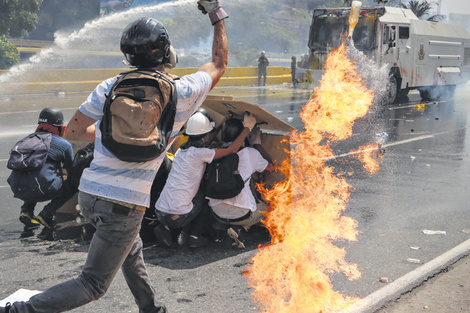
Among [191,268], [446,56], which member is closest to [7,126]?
[191,268]

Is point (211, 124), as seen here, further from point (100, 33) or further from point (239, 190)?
point (100, 33)

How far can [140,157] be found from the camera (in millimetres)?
2713

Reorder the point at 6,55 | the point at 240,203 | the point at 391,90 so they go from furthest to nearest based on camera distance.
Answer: the point at 6,55 < the point at 391,90 < the point at 240,203

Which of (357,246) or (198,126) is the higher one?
(198,126)

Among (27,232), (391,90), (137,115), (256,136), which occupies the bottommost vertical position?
(27,232)

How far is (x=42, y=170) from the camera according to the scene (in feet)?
18.4

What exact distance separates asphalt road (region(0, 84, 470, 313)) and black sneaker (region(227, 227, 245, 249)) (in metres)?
0.07

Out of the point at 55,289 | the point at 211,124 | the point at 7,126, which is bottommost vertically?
the point at 7,126

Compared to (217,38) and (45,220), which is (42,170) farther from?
(217,38)

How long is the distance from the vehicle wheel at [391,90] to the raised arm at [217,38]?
16952 millimetres

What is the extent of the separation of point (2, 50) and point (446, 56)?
62.5ft

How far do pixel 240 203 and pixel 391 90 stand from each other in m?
15.3

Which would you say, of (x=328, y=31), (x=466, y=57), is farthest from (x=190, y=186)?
(x=466, y=57)

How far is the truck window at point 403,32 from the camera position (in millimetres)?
19078
